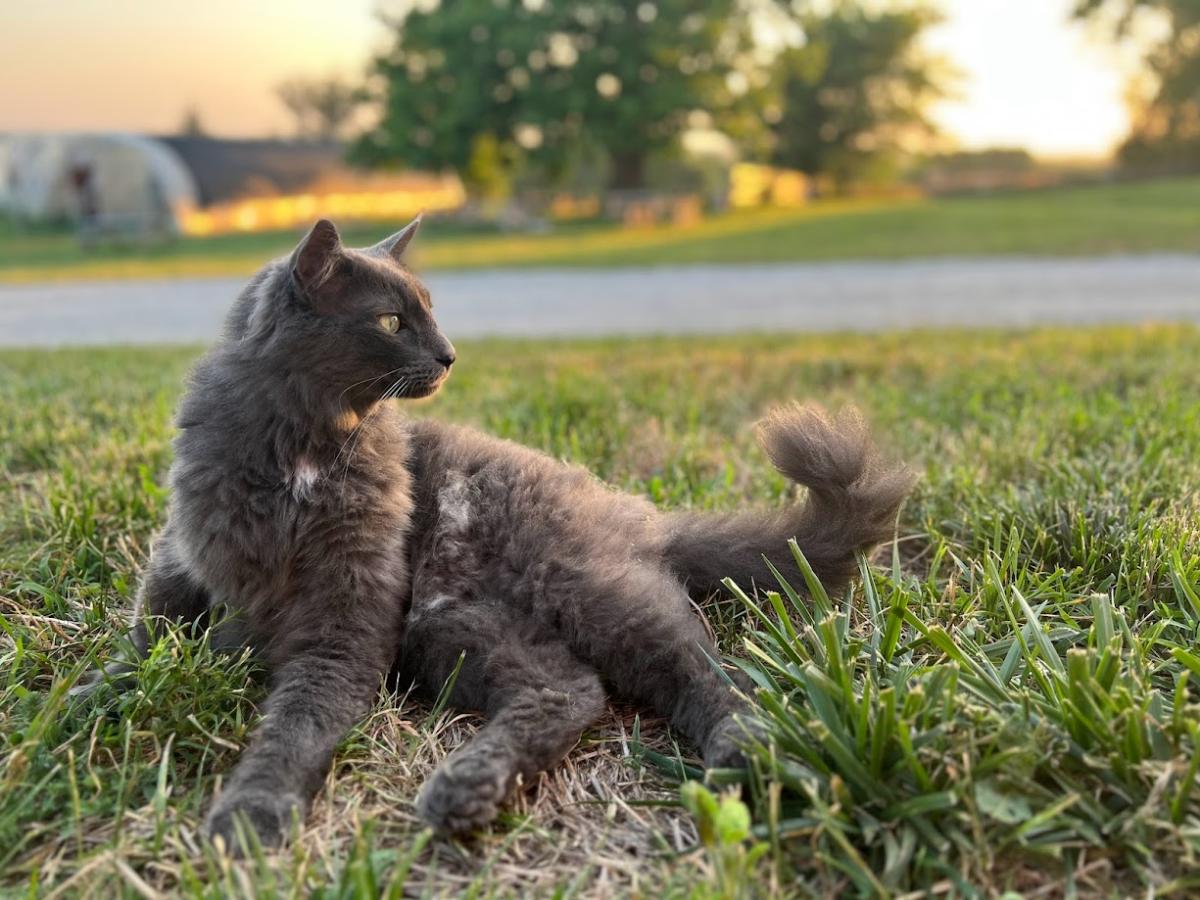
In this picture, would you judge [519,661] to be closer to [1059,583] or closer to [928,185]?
[1059,583]

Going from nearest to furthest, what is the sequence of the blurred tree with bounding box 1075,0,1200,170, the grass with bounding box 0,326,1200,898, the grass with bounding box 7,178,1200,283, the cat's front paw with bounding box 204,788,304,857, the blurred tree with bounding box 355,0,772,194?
the grass with bounding box 0,326,1200,898 < the cat's front paw with bounding box 204,788,304,857 < the grass with bounding box 7,178,1200,283 < the blurred tree with bounding box 355,0,772,194 < the blurred tree with bounding box 1075,0,1200,170

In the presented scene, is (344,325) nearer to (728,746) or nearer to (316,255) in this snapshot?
(316,255)

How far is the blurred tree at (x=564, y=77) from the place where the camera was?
23.6 meters

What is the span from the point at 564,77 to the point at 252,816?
2496 cm

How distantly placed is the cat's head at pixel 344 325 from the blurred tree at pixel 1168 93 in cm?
3609

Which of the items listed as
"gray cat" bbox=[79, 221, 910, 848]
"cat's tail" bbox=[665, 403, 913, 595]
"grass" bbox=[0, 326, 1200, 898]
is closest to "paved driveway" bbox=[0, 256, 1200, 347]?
"grass" bbox=[0, 326, 1200, 898]

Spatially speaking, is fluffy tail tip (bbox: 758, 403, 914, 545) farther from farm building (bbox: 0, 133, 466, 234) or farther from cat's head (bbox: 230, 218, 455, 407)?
farm building (bbox: 0, 133, 466, 234)

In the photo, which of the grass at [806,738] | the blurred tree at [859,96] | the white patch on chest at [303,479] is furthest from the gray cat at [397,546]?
the blurred tree at [859,96]

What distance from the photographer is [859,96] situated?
3356 cm

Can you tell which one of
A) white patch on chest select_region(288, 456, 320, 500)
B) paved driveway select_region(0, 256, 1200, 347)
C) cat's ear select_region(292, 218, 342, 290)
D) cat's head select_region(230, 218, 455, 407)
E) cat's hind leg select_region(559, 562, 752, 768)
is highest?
cat's ear select_region(292, 218, 342, 290)

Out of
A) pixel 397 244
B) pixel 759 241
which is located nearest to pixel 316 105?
pixel 759 241

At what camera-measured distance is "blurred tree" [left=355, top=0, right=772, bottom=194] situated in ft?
77.4

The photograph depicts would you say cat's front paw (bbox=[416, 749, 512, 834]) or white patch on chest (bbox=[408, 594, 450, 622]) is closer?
cat's front paw (bbox=[416, 749, 512, 834])

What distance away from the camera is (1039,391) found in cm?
435
